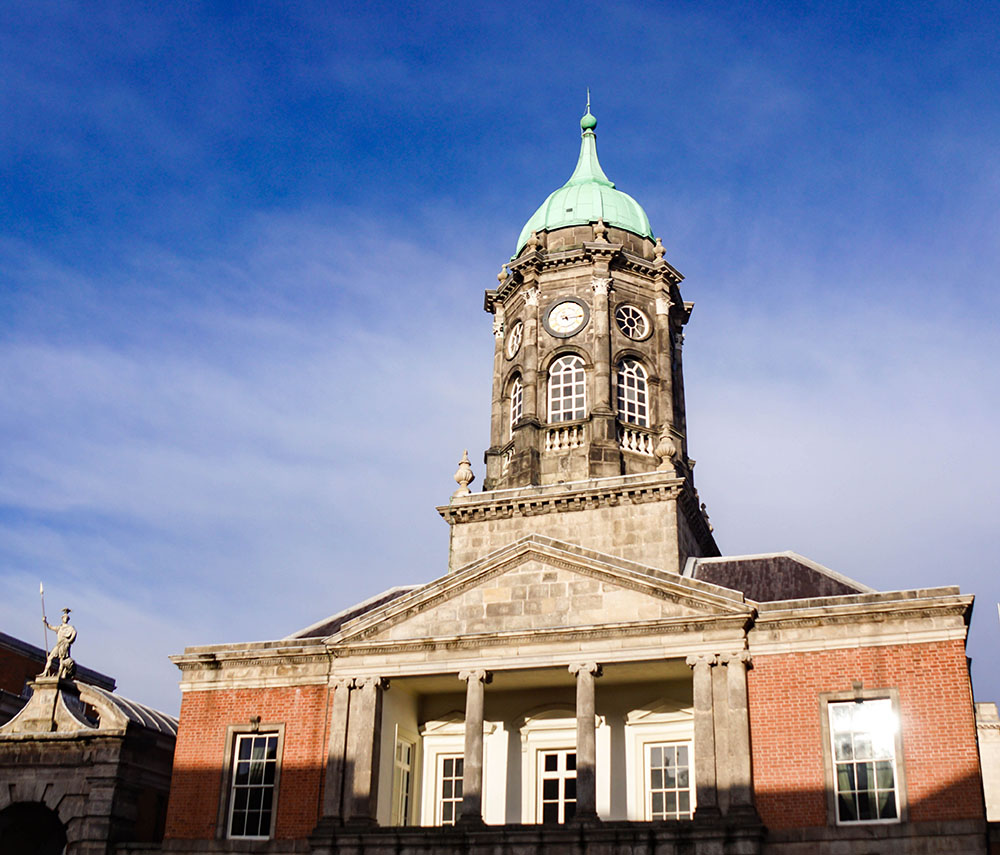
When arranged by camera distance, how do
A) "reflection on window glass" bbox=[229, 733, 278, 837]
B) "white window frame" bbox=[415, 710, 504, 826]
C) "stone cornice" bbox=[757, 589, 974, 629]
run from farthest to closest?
"white window frame" bbox=[415, 710, 504, 826]
"reflection on window glass" bbox=[229, 733, 278, 837]
"stone cornice" bbox=[757, 589, 974, 629]

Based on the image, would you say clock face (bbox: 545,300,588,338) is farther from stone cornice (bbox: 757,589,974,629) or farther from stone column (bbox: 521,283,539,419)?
stone cornice (bbox: 757,589,974,629)

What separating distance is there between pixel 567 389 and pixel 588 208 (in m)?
6.47

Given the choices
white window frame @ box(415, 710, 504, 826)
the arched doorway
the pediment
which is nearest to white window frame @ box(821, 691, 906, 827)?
the pediment

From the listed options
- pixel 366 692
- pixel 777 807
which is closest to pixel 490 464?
pixel 366 692

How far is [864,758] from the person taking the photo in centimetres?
2450

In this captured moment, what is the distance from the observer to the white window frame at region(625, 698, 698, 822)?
27594 millimetres

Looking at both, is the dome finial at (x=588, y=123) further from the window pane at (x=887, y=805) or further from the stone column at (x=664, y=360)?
the window pane at (x=887, y=805)

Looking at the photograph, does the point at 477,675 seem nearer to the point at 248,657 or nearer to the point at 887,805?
the point at 248,657

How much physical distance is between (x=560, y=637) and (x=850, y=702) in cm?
644

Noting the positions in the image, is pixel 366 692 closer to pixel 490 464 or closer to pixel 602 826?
pixel 602 826

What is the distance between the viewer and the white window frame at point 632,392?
34.2m

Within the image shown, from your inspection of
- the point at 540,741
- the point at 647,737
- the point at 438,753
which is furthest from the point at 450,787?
the point at 647,737

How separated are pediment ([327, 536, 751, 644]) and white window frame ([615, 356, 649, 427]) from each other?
24.8 feet

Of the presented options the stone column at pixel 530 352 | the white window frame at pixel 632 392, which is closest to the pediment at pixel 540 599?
the stone column at pixel 530 352
